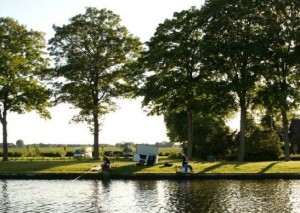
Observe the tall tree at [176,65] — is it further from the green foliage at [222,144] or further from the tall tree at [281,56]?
the green foliage at [222,144]

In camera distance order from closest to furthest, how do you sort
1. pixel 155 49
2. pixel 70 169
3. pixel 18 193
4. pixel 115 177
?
pixel 18 193
pixel 115 177
pixel 70 169
pixel 155 49

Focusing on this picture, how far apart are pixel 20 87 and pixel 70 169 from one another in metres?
22.9

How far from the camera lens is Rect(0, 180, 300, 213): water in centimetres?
2412

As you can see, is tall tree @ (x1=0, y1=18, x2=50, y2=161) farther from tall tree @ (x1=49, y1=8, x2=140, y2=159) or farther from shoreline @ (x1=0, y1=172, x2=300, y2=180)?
shoreline @ (x1=0, y1=172, x2=300, y2=180)

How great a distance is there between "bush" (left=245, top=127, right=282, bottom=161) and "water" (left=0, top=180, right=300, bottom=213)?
2510 cm

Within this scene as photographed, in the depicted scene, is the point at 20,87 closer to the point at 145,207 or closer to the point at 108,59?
the point at 108,59

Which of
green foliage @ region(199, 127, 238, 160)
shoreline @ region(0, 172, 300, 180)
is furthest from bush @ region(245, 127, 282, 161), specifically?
shoreline @ region(0, 172, 300, 180)

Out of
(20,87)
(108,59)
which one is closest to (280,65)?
(108,59)

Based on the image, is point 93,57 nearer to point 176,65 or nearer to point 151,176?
point 176,65

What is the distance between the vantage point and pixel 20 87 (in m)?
62.5

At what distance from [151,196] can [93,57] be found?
34984 millimetres

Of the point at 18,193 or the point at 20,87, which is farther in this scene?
the point at 20,87

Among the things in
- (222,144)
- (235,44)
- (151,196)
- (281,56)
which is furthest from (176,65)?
(151,196)

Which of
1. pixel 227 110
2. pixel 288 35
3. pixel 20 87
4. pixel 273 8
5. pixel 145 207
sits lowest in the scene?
pixel 145 207
